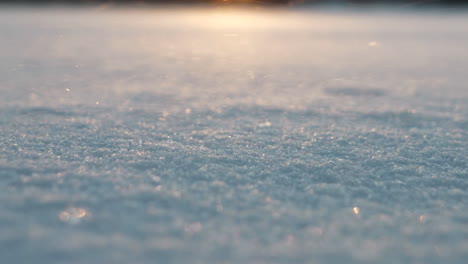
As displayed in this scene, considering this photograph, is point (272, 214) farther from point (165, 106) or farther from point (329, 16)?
point (329, 16)

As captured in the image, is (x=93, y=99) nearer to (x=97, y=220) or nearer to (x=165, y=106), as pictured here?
(x=165, y=106)

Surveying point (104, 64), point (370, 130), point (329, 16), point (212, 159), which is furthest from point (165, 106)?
point (329, 16)

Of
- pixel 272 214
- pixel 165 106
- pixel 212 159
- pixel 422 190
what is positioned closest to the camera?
pixel 272 214

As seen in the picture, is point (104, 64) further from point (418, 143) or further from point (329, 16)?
point (329, 16)

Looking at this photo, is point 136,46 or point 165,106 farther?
point 136,46

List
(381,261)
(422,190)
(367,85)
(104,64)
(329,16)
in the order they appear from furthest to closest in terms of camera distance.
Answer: (329,16)
(104,64)
(367,85)
(422,190)
(381,261)

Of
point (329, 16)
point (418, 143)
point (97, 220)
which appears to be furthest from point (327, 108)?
point (329, 16)

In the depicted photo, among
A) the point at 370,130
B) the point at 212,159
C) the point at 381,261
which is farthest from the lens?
the point at 370,130

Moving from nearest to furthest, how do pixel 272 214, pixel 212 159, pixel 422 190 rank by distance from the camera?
pixel 272 214
pixel 422 190
pixel 212 159

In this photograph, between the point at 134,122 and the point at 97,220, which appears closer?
the point at 97,220
